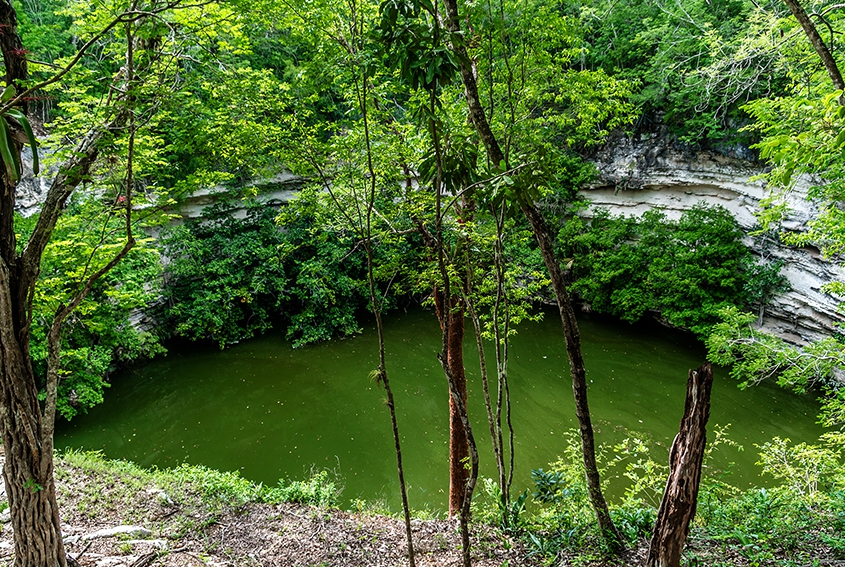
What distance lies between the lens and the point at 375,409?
314 inches

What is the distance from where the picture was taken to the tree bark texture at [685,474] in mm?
1820

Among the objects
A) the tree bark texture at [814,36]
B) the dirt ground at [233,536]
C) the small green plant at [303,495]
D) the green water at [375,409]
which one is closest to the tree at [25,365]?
the dirt ground at [233,536]

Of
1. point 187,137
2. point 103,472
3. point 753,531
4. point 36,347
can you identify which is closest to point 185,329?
point 36,347

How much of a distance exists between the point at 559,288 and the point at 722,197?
10.5 metres

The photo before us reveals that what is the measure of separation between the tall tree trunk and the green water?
348 centimetres

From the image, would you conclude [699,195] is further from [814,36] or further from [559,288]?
[559,288]

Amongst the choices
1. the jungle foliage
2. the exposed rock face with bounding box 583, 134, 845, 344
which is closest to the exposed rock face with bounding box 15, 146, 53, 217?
the jungle foliage

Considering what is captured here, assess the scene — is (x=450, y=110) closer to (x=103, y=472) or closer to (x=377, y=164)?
(x=377, y=164)

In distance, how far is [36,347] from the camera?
19.4 feet

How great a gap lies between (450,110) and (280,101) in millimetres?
1772

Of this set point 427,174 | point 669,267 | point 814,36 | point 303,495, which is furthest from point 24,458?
point 669,267

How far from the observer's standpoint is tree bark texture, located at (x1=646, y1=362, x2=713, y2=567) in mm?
1820

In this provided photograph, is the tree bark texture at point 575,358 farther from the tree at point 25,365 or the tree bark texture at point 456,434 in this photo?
the tree at point 25,365

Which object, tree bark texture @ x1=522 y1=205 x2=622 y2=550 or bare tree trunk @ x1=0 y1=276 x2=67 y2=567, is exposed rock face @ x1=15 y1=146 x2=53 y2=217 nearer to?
bare tree trunk @ x1=0 y1=276 x2=67 y2=567
